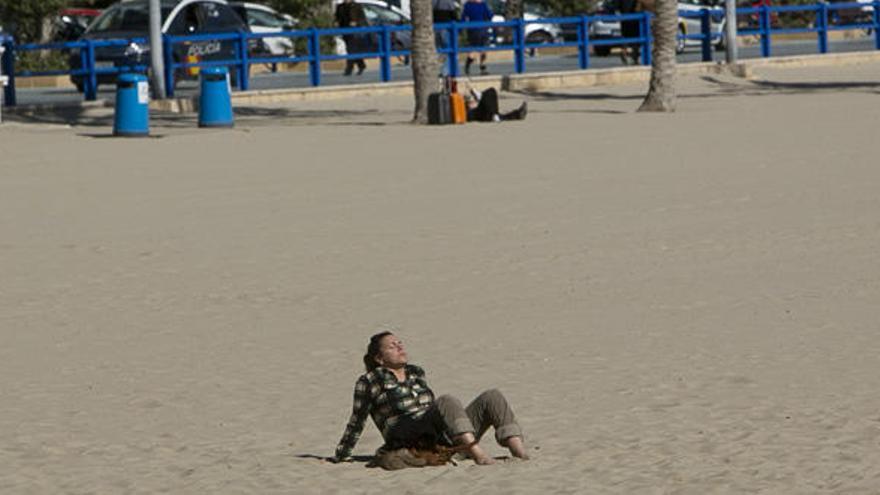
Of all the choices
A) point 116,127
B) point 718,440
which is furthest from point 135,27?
point 718,440

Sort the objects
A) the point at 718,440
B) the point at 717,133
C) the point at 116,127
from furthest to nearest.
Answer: the point at 116,127 → the point at 717,133 → the point at 718,440

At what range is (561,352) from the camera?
37.4 feet

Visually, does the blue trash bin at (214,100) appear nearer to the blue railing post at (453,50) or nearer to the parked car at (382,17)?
the blue railing post at (453,50)

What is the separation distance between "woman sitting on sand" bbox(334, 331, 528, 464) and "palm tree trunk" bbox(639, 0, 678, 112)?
2249 cm

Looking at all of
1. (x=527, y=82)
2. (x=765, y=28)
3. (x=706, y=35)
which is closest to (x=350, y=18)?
(x=527, y=82)

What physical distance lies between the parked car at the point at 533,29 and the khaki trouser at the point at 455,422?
3681 cm

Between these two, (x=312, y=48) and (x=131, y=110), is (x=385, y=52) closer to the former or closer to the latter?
(x=312, y=48)

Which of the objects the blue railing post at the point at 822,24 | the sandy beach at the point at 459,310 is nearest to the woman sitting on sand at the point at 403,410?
the sandy beach at the point at 459,310

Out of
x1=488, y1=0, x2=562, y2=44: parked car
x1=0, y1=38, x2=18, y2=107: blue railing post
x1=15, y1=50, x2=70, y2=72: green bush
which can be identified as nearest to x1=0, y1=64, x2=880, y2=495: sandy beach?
x1=0, y1=38, x2=18, y2=107: blue railing post

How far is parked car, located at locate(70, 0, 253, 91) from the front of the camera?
3681 centimetres

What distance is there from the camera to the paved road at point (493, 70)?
38375 millimetres

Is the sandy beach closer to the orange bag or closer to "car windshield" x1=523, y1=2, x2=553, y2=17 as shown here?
the orange bag

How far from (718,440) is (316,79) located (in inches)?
1121

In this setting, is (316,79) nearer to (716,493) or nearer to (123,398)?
(123,398)
